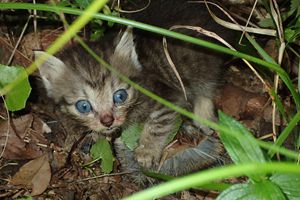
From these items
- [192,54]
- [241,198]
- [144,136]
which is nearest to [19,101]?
[144,136]

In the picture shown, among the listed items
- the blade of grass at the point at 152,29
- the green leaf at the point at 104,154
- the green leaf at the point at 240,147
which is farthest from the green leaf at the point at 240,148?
the green leaf at the point at 104,154

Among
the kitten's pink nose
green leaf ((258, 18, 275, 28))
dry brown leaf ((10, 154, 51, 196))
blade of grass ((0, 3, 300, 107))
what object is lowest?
dry brown leaf ((10, 154, 51, 196))

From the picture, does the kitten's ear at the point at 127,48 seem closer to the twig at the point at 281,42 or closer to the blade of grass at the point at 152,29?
the twig at the point at 281,42

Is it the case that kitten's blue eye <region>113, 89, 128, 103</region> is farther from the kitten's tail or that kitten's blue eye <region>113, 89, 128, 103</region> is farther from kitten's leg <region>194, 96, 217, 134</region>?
kitten's leg <region>194, 96, 217, 134</region>

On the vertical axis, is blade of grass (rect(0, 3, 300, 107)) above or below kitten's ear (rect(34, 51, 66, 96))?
above

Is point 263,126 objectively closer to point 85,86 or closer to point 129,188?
point 129,188

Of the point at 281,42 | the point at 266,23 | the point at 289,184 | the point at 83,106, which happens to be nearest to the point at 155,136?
the point at 83,106

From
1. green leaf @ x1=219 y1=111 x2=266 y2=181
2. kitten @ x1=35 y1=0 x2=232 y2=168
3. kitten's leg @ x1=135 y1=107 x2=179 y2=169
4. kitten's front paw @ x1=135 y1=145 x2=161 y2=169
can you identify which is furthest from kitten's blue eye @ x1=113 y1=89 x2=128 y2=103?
green leaf @ x1=219 y1=111 x2=266 y2=181
